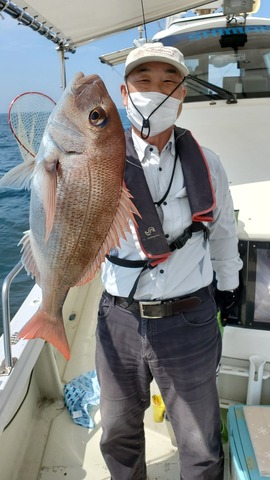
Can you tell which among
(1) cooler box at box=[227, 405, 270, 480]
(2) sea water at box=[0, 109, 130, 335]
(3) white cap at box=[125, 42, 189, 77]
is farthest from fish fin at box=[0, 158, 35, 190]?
(2) sea water at box=[0, 109, 130, 335]

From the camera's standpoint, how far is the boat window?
5363 millimetres

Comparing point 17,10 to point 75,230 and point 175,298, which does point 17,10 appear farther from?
point 175,298

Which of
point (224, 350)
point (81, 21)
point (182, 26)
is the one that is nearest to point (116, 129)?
point (224, 350)

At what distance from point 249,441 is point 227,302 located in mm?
787

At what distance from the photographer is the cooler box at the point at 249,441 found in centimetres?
204

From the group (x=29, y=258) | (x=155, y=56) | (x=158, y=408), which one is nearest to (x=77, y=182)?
(x=29, y=258)

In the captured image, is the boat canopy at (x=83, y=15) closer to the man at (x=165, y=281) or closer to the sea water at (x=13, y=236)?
the sea water at (x=13, y=236)

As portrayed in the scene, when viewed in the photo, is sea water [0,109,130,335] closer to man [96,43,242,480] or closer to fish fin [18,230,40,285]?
man [96,43,242,480]

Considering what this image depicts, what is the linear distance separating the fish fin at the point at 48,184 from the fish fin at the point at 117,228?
25cm

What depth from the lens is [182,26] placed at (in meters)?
5.59

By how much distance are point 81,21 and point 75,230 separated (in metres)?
2.78

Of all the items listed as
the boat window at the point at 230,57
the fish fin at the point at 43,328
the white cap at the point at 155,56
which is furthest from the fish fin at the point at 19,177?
the boat window at the point at 230,57

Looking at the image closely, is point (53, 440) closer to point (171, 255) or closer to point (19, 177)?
point (171, 255)

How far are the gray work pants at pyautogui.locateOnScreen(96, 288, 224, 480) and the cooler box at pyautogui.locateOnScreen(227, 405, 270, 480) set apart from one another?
0.11m
